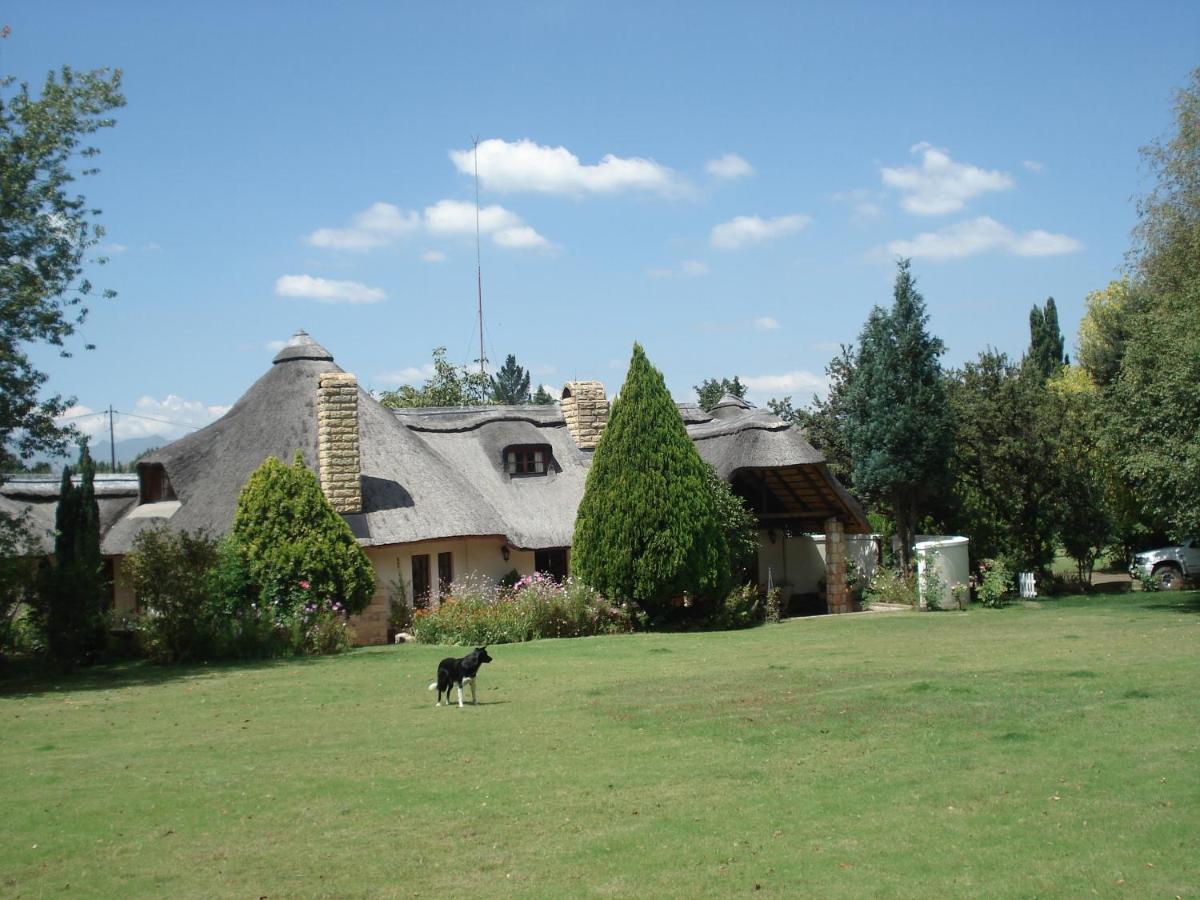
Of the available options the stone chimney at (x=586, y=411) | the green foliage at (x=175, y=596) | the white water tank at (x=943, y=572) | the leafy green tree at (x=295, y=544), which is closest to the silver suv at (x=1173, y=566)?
the white water tank at (x=943, y=572)

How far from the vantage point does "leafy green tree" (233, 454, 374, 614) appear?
848 inches

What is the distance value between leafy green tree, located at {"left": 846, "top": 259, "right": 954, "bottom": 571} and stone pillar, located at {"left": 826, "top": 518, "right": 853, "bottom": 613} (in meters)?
2.26

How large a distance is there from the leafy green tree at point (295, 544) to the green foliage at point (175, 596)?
100 centimetres

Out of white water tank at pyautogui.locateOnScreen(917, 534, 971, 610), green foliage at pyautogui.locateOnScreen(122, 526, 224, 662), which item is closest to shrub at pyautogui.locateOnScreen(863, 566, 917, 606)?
white water tank at pyautogui.locateOnScreen(917, 534, 971, 610)

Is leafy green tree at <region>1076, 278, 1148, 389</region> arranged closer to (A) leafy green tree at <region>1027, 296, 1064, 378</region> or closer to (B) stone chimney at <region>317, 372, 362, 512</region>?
(A) leafy green tree at <region>1027, 296, 1064, 378</region>

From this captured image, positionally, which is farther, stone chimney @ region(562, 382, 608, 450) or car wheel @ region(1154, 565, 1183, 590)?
car wheel @ region(1154, 565, 1183, 590)

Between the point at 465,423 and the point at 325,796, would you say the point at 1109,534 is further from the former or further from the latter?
the point at 325,796

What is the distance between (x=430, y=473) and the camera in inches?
1041

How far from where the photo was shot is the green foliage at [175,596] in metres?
20.3

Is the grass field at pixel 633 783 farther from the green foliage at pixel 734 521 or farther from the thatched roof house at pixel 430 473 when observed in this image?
the green foliage at pixel 734 521

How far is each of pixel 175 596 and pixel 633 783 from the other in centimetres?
1316

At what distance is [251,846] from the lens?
27.1ft

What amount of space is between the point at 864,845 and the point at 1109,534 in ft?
84.8

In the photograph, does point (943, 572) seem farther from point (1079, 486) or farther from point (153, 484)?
point (153, 484)
